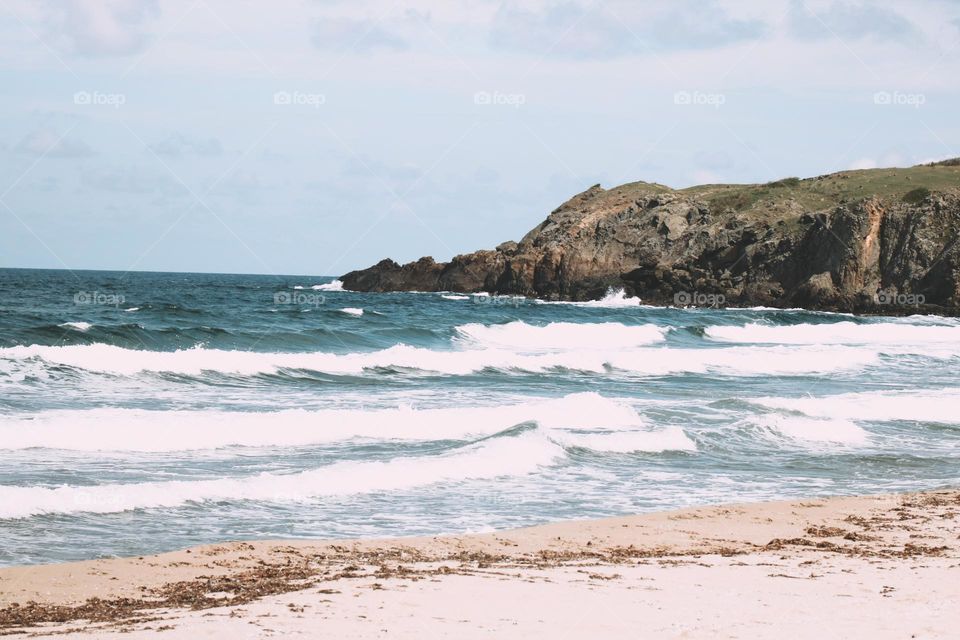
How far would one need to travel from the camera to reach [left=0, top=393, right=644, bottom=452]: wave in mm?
14898

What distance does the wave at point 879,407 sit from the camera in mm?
19547

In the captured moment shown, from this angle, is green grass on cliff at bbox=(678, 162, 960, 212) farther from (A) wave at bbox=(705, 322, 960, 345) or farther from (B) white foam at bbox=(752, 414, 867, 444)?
(B) white foam at bbox=(752, 414, 867, 444)

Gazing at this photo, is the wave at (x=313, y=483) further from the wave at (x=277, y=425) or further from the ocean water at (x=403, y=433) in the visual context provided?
the wave at (x=277, y=425)

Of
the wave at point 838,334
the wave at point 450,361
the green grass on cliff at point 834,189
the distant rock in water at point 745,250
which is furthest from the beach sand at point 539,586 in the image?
the green grass on cliff at point 834,189

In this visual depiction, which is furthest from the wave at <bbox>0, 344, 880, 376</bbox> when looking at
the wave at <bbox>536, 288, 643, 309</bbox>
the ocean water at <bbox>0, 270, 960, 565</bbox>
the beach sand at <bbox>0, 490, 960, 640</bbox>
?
the wave at <bbox>536, 288, 643, 309</bbox>

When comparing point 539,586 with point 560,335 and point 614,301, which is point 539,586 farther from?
point 614,301

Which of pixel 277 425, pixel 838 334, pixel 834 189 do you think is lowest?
pixel 277 425

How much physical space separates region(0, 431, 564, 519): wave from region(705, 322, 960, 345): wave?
30561 mm

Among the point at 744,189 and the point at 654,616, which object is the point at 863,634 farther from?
the point at 744,189

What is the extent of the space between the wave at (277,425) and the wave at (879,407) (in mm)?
3488

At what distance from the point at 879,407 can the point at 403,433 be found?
10228mm

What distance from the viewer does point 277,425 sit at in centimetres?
1672

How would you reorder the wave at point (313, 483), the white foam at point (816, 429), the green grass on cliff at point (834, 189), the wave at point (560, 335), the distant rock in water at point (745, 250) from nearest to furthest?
1. the wave at point (313, 483)
2. the white foam at point (816, 429)
3. the wave at point (560, 335)
4. the distant rock in water at point (745, 250)
5. the green grass on cliff at point (834, 189)

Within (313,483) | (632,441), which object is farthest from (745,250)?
(313,483)
